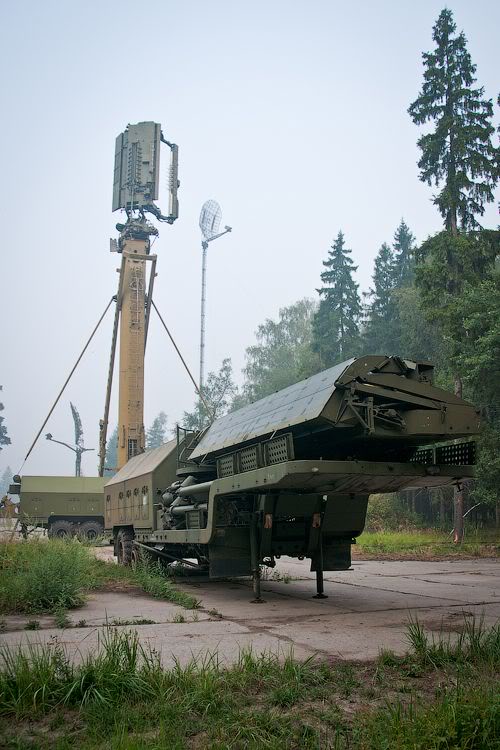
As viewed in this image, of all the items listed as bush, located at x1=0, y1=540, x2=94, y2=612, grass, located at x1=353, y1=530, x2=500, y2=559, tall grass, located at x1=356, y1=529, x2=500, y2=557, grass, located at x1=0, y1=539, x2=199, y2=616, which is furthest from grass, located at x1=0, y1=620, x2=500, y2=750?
tall grass, located at x1=356, y1=529, x2=500, y2=557

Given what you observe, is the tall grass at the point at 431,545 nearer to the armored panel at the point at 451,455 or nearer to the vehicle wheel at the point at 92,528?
the vehicle wheel at the point at 92,528

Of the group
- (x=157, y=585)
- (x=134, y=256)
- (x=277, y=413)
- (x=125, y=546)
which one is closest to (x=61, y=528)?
(x=134, y=256)

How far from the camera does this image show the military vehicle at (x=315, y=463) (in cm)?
716

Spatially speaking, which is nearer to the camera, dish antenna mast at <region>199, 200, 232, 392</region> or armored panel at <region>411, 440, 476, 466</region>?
armored panel at <region>411, 440, 476, 466</region>

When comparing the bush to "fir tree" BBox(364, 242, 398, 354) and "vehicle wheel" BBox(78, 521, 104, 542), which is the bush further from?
"fir tree" BBox(364, 242, 398, 354)

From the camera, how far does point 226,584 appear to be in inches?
468

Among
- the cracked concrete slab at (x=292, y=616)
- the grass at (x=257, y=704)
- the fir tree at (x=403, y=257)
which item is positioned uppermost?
the fir tree at (x=403, y=257)

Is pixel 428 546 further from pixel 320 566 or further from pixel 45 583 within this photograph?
pixel 45 583

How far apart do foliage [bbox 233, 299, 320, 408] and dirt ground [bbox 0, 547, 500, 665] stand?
47785mm

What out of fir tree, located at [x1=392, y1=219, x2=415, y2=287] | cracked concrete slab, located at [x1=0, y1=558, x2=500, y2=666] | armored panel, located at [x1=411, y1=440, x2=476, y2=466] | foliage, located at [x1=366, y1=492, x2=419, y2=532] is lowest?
cracked concrete slab, located at [x1=0, y1=558, x2=500, y2=666]

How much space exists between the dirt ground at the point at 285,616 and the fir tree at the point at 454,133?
1569 centimetres

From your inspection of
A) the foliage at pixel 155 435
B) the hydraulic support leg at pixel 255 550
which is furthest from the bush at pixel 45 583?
the foliage at pixel 155 435

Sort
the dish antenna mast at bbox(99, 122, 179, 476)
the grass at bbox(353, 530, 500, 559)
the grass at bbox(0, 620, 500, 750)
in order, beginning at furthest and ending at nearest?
1. the dish antenna mast at bbox(99, 122, 179, 476)
2. the grass at bbox(353, 530, 500, 559)
3. the grass at bbox(0, 620, 500, 750)

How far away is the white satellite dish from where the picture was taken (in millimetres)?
67819
